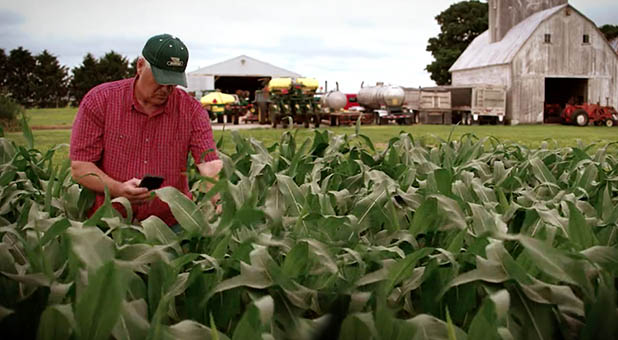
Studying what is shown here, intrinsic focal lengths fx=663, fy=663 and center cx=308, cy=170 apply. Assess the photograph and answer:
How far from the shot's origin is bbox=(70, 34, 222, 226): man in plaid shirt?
3.58 meters

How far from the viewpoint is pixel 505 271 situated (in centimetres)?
163

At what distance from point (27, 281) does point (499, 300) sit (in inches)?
41.9

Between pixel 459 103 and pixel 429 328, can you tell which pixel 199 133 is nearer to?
pixel 429 328

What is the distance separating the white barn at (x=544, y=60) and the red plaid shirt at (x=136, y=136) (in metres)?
28.1

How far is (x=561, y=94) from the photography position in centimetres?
3578

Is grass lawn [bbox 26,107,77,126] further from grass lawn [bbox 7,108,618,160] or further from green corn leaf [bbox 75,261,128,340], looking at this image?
green corn leaf [bbox 75,261,128,340]

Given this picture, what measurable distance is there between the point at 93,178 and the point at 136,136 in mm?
492

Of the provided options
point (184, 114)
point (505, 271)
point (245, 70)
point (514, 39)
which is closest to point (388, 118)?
point (514, 39)

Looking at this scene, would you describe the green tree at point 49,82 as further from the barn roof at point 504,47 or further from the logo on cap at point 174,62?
the logo on cap at point 174,62

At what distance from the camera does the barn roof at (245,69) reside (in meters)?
42.2

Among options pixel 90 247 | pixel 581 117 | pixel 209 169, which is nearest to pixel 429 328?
pixel 90 247

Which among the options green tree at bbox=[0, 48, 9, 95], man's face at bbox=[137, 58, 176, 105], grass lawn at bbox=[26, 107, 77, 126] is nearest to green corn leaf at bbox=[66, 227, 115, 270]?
man's face at bbox=[137, 58, 176, 105]

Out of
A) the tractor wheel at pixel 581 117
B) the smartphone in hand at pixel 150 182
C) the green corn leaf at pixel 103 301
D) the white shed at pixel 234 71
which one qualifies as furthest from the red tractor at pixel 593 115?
the green corn leaf at pixel 103 301

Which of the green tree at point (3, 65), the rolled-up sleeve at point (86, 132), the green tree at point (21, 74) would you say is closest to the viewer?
the rolled-up sleeve at point (86, 132)
